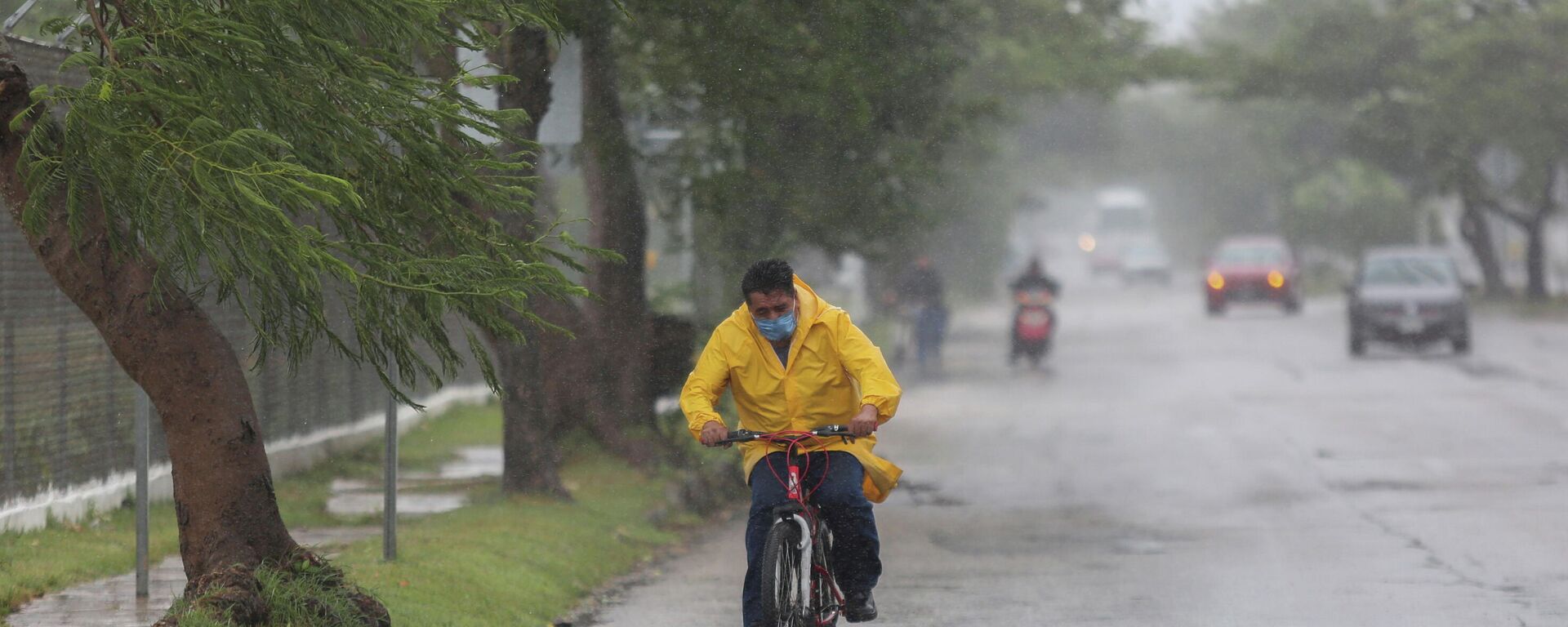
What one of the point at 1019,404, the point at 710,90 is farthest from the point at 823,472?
the point at 1019,404

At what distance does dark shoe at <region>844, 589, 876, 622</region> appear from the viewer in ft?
25.7

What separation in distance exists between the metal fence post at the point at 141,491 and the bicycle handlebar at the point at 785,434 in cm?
285

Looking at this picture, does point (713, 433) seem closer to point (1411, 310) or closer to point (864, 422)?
point (864, 422)

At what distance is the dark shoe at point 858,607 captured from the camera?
7.82 meters

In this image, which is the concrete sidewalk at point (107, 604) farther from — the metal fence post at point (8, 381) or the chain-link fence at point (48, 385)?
the chain-link fence at point (48, 385)

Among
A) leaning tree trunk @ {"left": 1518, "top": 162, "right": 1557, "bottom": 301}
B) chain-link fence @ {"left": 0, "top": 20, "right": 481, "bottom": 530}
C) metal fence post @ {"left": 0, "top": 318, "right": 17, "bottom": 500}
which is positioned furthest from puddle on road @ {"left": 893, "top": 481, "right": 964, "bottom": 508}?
leaning tree trunk @ {"left": 1518, "top": 162, "right": 1557, "bottom": 301}

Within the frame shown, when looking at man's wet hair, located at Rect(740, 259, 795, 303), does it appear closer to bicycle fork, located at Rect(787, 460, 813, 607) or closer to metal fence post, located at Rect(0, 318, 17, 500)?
bicycle fork, located at Rect(787, 460, 813, 607)

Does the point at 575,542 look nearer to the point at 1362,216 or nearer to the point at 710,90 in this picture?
the point at 710,90

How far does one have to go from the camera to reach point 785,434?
7391 mm

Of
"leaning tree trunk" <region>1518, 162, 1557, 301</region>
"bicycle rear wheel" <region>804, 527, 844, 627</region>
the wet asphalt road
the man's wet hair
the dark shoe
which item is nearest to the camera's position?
the man's wet hair

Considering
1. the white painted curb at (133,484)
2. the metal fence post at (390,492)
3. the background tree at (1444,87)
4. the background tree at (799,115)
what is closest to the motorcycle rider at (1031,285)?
the background tree at (799,115)

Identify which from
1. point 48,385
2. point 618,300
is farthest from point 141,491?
point 618,300

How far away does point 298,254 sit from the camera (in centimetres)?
550

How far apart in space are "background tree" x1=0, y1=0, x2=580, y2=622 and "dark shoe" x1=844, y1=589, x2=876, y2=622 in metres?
1.74
